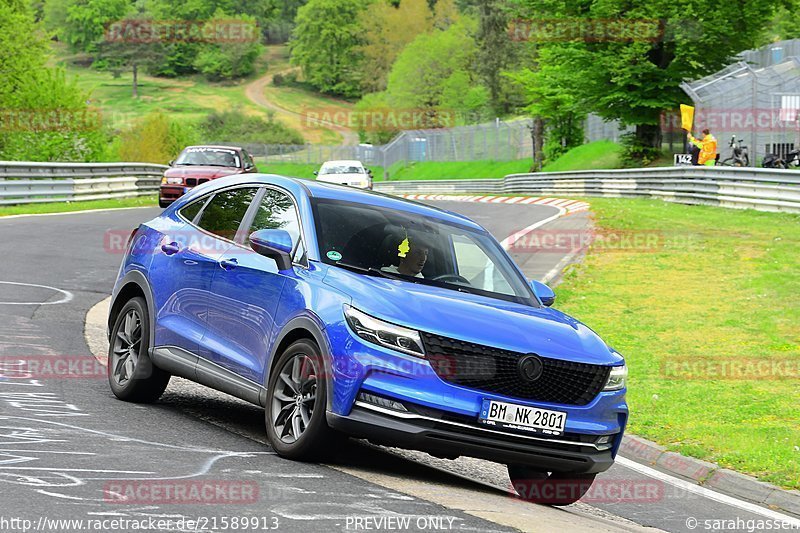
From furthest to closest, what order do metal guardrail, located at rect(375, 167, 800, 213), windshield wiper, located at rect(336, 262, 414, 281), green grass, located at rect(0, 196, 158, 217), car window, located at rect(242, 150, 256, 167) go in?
car window, located at rect(242, 150, 256, 167), metal guardrail, located at rect(375, 167, 800, 213), green grass, located at rect(0, 196, 158, 217), windshield wiper, located at rect(336, 262, 414, 281)

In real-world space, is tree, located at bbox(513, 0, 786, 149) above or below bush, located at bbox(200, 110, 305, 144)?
above

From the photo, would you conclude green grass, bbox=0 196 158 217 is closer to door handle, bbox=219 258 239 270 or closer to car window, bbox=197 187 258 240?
car window, bbox=197 187 258 240

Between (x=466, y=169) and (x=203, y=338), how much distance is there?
7470cm

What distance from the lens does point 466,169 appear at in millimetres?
82688

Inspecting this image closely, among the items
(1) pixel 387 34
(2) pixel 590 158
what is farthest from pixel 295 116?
(2) pixel 590 158

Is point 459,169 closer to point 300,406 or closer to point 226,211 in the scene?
point 226,211

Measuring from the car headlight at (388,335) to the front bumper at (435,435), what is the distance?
1.16ft

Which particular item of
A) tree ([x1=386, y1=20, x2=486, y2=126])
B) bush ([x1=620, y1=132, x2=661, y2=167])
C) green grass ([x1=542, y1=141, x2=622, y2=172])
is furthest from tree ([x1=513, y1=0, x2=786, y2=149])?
tree ([x1=386, y1=20, x2=486, y2=126])

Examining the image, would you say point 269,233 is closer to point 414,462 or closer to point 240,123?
point 414,462

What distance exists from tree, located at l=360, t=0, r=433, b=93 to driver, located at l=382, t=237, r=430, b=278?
179 m

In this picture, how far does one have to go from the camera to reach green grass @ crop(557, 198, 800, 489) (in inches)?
413

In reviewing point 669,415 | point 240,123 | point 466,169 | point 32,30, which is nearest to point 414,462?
point 669,415

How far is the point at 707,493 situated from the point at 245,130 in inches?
5726

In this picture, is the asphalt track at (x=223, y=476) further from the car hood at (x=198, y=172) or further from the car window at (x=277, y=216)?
the car hood at (x=198, y=172)
